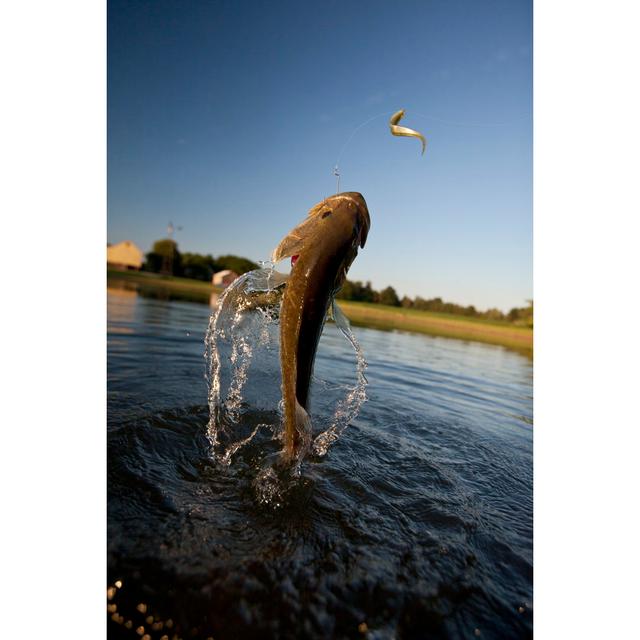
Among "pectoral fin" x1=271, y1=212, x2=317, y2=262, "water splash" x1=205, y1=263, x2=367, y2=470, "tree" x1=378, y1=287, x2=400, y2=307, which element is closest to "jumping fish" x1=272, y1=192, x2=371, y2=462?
"pectoral fin" x1=271, y1=212, x2=317, y2=262

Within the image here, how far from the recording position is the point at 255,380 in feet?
18.6

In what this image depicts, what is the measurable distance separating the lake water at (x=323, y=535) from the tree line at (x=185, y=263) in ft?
216

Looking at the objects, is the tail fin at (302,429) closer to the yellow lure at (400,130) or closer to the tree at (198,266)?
the yellow lure at (400,130)

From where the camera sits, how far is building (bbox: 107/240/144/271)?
60597mm

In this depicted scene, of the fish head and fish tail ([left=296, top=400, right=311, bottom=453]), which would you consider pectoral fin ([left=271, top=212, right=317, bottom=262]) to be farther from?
fish tail ([left=296, top=400, right=311, bottom=453])

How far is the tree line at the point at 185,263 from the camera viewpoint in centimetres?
7112

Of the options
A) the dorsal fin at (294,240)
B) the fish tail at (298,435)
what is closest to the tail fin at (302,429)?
the fish tail at (298,435)

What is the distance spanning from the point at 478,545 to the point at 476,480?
106 cm

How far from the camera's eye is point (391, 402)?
6.00 m

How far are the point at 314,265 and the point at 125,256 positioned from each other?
67.7 metres
